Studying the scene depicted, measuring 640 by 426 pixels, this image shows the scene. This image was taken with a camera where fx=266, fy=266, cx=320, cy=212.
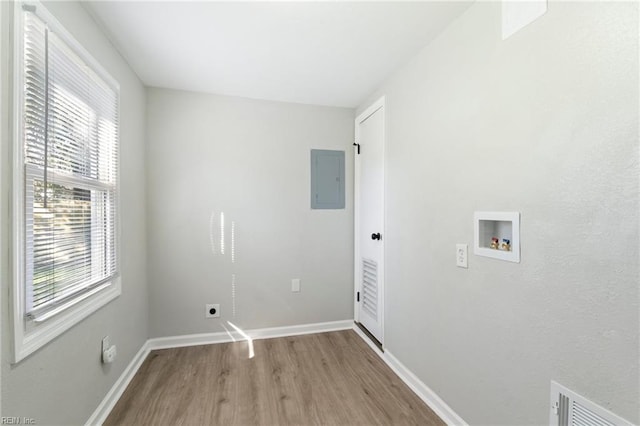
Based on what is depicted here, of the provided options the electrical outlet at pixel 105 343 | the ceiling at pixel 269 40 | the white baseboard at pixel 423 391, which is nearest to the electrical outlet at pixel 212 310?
the electrical outlet at pixel 105 343

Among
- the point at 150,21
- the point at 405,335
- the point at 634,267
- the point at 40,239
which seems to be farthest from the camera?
the point at 405,335

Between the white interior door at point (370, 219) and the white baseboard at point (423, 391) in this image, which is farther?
the white interior door at point (370, 219)

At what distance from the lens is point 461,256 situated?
1.57 m

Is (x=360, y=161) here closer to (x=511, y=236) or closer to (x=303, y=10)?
(x=303, y=10)

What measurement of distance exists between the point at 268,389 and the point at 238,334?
0.87 m

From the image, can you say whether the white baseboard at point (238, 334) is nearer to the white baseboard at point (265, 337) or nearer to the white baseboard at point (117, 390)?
the white baseboard at point (265, 337)

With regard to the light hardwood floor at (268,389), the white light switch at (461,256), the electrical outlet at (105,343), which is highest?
the white light switch at (461,256)

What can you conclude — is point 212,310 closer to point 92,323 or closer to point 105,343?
point 105,343

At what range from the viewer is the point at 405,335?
6.82 feet

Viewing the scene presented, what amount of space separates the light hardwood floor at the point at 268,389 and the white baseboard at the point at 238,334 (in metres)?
0.08

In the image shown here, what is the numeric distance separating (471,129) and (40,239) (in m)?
2.20

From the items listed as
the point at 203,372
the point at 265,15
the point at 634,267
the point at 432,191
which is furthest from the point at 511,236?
the point at 203,372

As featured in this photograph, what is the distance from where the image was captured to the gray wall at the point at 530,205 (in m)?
0.92

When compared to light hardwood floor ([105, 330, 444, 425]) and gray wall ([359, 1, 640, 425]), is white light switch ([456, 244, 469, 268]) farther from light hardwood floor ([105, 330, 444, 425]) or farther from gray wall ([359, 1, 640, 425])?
light hardwood floor ([105, 330, 444, 425])
